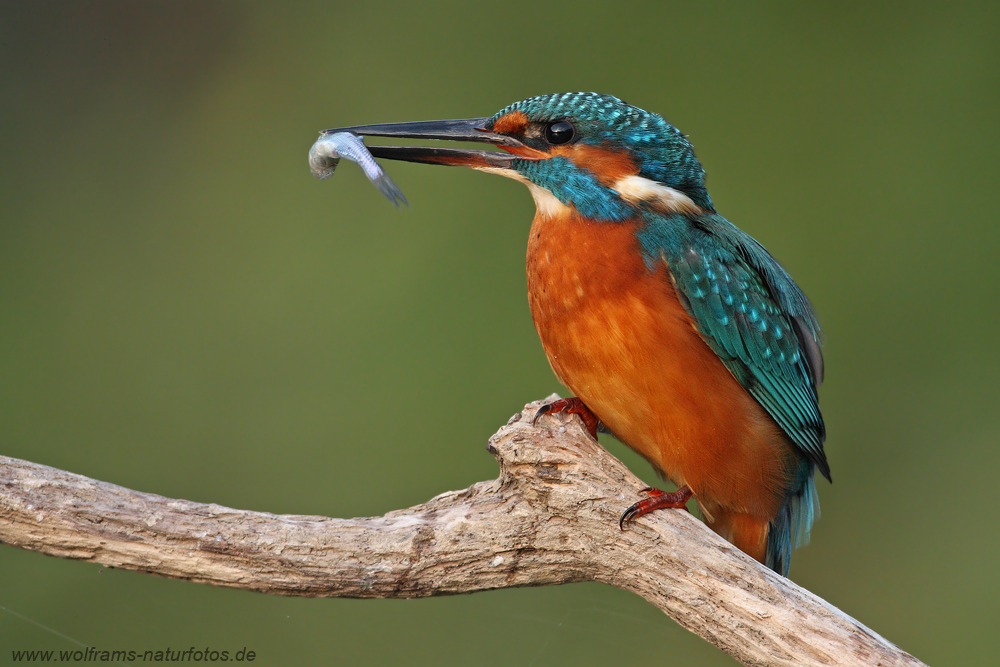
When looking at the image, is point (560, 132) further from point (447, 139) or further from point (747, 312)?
point (747, 312)

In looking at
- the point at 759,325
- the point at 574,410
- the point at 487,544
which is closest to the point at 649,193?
the point at 759,325

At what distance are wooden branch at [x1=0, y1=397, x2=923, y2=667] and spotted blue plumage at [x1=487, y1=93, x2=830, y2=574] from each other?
368 mm

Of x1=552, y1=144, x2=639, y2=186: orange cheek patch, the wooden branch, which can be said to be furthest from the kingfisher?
the wooden branch

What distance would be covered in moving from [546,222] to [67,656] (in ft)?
6.36

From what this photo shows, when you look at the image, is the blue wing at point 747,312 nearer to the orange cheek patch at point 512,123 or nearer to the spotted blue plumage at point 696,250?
the spotted blue plumage at point 696,250

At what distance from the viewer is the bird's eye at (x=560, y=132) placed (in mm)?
1763

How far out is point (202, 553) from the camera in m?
1.60

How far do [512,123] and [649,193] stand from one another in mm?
333

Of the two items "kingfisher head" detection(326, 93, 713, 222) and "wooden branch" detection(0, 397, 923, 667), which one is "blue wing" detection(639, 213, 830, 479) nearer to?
"kingfisher head" detection(326, 93, 713, 222)

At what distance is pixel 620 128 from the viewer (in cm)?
176

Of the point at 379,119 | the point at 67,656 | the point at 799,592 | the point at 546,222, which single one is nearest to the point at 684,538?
the point at 799,592

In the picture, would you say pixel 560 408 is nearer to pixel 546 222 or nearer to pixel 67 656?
pixel 546 222

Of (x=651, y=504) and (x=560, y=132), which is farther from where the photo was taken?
(x=560, y=132)

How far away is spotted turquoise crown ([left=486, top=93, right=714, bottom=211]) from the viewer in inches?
69.2
